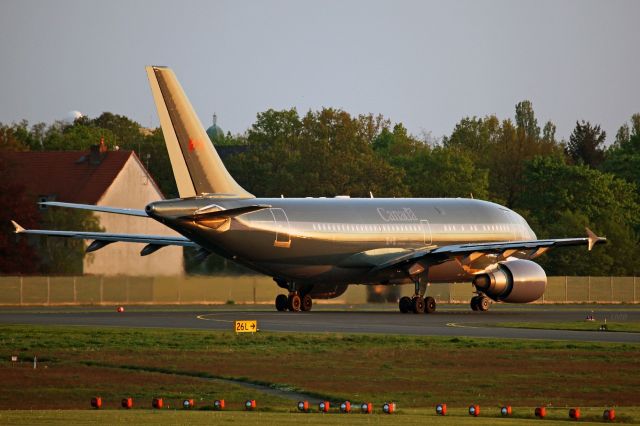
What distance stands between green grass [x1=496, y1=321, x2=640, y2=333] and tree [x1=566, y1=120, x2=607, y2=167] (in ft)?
348

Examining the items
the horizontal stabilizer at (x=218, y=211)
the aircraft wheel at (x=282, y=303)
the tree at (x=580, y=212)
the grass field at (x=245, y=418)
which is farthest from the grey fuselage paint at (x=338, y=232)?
the tree at (x=580, y=212)

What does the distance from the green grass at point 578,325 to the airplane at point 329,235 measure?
15.7 feet

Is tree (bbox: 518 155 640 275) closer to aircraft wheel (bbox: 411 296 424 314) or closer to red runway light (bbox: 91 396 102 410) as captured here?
aircraft wheel (bbox: 411 296 424 314)

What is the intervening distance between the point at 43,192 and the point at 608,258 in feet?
126

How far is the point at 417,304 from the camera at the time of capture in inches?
2132

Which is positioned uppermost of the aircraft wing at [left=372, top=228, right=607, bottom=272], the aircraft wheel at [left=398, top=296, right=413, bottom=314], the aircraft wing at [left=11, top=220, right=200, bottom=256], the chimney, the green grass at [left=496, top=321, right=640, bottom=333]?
the chimney

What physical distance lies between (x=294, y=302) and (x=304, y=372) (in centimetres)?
2443

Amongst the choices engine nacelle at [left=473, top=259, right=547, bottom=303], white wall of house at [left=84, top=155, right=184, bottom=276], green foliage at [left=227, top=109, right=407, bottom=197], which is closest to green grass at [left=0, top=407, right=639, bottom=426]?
engine nacelle at [left=473, top=259, right=547, bottom=303]

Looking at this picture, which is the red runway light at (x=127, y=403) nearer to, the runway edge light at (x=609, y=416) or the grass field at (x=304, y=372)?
the grass field at (x=304, y=372)

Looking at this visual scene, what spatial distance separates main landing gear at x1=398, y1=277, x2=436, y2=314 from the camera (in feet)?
178

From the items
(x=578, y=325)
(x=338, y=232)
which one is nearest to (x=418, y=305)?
(x=338, y=232)

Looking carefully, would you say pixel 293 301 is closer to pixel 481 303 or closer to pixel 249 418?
pixel 481 303

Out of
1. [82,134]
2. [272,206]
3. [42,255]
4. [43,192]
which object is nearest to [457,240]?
[272,206]

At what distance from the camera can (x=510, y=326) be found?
4550cm
